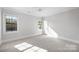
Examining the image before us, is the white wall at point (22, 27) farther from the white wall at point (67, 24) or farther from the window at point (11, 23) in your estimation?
the white wall at point (67, 24)

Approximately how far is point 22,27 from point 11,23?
40.0 inches

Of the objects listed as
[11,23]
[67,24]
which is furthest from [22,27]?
[67,24]

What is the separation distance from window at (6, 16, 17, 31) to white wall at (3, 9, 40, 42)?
9.8 inches

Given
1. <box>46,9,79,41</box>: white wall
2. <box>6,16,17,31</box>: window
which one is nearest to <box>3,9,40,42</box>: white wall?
<box>6,16,17,31</box>: window

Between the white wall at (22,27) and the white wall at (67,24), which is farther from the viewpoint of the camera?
the white wall at (67,24)

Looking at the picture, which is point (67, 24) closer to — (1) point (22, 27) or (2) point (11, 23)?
(1) point (22, 27)

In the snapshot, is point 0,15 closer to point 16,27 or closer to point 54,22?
point 16,27

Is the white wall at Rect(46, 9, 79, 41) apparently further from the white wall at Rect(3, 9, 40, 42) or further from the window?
the window

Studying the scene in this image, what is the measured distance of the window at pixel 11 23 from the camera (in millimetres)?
4316

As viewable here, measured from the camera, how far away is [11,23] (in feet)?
15.1

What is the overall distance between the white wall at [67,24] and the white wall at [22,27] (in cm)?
193

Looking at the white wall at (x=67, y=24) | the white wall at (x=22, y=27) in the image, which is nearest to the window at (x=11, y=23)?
the white wall at (x=22, y=27)

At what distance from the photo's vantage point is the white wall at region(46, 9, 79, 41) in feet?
14.3
